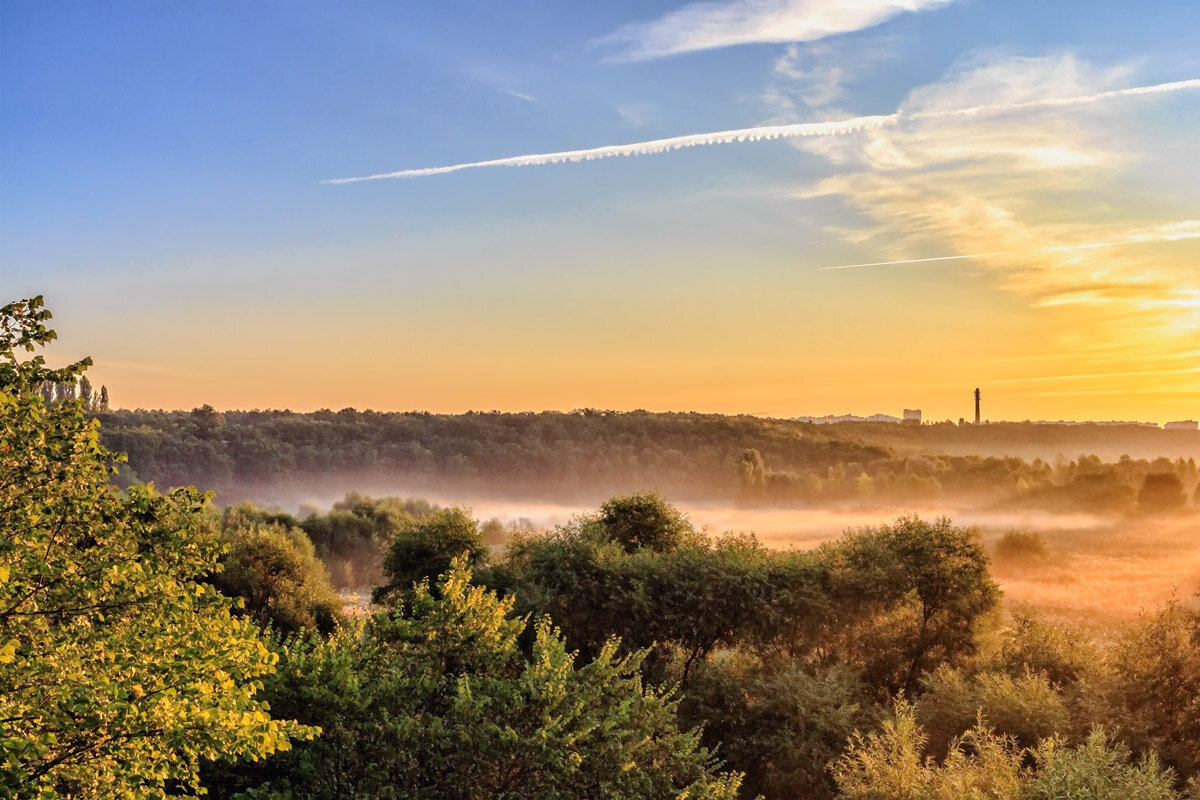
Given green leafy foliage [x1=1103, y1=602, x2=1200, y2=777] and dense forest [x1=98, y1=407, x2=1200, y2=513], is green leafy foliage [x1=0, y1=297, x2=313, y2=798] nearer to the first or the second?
green leafy foliage [x1=1103, y1=602, x2=1200, y2=777]

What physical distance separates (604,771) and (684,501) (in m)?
118

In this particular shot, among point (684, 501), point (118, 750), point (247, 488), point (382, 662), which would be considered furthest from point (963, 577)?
point (247, 488)

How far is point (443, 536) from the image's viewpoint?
39.0 metres

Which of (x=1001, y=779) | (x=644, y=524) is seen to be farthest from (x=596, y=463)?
(x=1001, y=779)

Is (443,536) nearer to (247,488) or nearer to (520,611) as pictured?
(520,611)

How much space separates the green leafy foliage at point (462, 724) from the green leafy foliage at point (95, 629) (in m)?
2.88

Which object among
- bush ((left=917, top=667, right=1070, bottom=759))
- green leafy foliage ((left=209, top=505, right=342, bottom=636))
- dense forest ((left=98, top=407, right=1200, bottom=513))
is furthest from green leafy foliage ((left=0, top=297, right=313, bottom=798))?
dense forest ((left=98, top=407, right=1200, bottom=513))

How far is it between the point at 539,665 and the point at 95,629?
7476 mm

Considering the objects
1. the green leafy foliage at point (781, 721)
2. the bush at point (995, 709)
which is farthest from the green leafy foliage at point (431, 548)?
the bush at point (995, 709)

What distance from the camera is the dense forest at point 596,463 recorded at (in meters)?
124

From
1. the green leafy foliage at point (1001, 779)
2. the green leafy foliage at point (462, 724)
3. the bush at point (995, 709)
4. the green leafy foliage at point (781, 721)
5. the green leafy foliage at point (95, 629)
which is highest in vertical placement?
the green leafy foliage at point (95, 629)

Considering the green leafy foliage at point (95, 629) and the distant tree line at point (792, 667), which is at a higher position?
the green leafy foliage at point (95, 629)

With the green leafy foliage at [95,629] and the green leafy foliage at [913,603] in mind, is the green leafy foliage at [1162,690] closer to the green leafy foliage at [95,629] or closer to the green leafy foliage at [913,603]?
the green leafy foliage at [913,603]

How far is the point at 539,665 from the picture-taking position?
16641 millimetres
